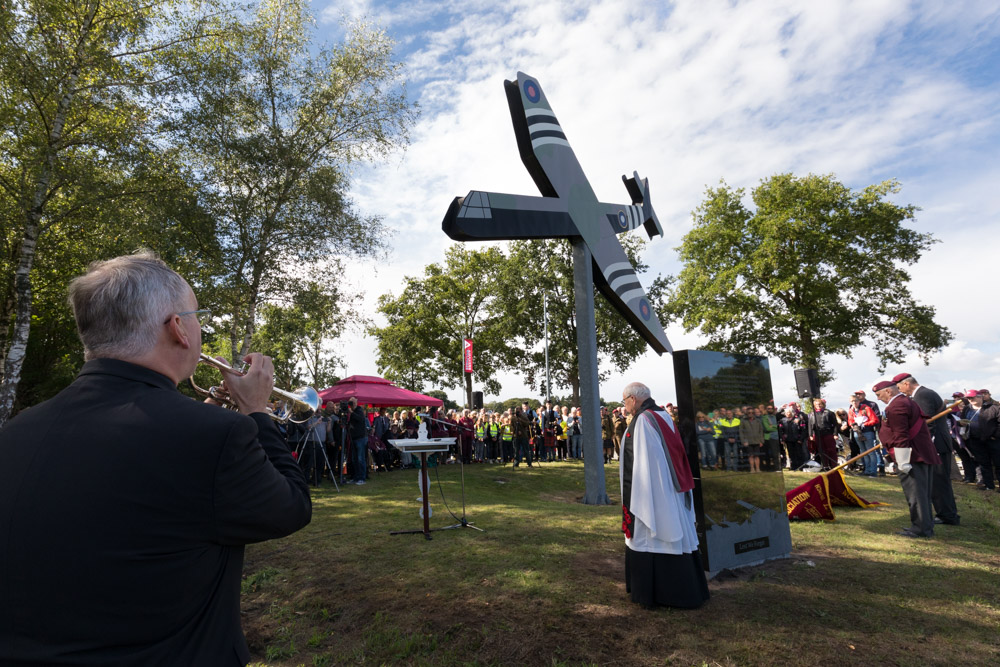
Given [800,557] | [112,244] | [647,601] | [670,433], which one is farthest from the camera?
[112,244]

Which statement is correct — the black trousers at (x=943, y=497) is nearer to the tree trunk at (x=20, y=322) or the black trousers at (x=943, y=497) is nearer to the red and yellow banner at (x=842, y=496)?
the red and yellow banner at (x=842, y=496)

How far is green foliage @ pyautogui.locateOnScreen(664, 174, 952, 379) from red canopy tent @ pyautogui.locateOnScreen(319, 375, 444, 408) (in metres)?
18.7

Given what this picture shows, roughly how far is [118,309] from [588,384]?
9.81 m

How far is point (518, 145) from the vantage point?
10.3 metres

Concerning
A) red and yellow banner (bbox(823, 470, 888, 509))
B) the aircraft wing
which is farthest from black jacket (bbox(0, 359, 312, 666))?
red and yellow banner (bbox(823, 470, 888, 509))

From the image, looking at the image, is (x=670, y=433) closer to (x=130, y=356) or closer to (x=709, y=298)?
(x=130, y=356)

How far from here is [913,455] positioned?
24.4ft

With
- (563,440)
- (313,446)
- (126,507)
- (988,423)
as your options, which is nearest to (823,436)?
(988,423)

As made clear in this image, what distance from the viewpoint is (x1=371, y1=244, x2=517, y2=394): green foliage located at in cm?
4028

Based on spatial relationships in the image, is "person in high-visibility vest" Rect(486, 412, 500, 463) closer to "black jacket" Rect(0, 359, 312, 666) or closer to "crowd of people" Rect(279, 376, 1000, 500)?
"crowd of people" Rect(279, 376, 1000, 500)

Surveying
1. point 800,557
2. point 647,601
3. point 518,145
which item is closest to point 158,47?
point 518,145

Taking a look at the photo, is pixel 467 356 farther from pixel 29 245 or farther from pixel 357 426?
pixel 29 245

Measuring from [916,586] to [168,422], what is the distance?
277 inches

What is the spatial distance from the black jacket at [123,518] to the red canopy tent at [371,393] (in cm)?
1799
